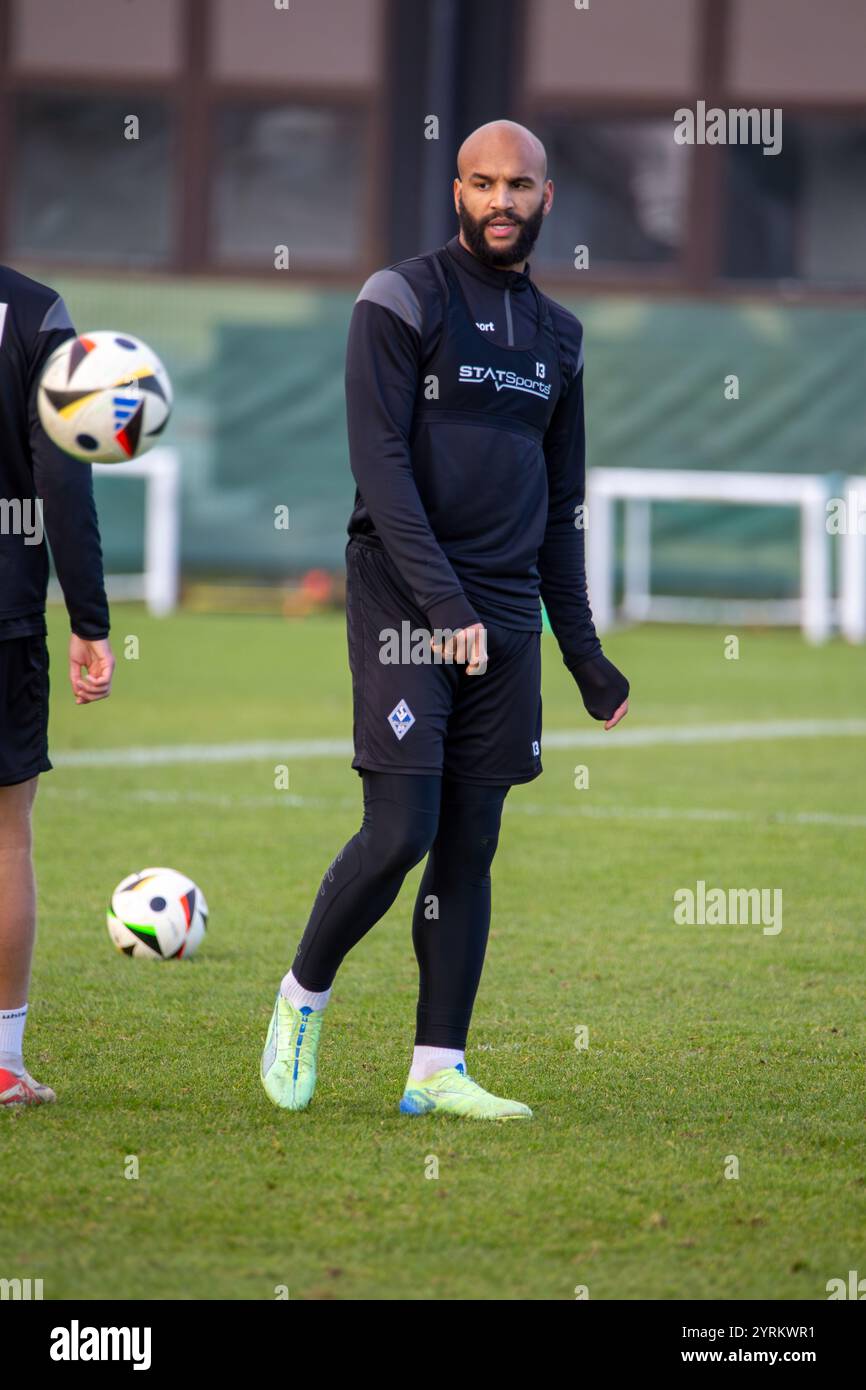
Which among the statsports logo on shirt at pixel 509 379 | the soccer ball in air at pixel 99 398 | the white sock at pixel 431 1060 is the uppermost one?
the statsports logo on shirt at pixel 509 379

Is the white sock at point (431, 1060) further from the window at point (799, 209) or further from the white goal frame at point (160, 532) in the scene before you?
the window at point (799, 209)

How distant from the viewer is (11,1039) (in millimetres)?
4660

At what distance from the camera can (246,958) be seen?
249 inches

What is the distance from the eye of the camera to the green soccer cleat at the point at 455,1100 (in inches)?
181

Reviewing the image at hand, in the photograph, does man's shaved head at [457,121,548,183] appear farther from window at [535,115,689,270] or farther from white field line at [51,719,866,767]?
window at [535,115,689,270]

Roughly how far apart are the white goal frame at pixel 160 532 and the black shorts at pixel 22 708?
14147mm

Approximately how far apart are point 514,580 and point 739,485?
1376 cm

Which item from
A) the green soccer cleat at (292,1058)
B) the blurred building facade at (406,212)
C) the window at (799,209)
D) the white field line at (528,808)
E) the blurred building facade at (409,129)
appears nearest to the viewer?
the green soccer cleat at (292,1058)

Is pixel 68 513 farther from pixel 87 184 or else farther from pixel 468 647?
pixel 87 184

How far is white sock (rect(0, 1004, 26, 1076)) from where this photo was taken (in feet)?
15.2

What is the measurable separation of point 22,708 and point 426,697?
2.94ft

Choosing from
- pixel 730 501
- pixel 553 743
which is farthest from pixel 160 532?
pixel 553 743

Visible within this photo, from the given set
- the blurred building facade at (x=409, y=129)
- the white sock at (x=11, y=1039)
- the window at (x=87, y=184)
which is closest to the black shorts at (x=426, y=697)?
the white sock at (x=11, y=1039)

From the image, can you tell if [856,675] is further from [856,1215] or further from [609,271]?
[856,1215]
